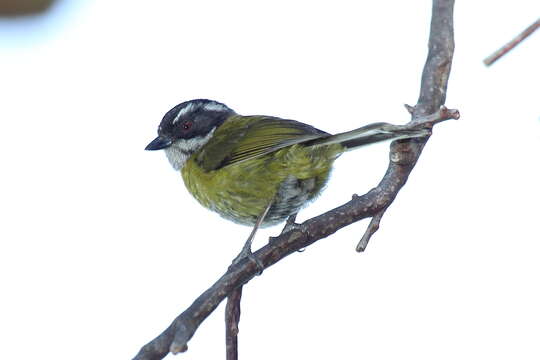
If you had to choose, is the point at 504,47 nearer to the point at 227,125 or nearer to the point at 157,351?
the point at 157,351

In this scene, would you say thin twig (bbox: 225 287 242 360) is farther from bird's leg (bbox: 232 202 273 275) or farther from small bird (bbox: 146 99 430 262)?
small bird (bbox: 146 99 430 262)

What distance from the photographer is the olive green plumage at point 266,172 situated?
4406 mm

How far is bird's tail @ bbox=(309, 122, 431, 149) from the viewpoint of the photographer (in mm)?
3531

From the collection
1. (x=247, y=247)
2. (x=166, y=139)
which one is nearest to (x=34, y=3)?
(x=166, y=139)

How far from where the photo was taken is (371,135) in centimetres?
Result: 395

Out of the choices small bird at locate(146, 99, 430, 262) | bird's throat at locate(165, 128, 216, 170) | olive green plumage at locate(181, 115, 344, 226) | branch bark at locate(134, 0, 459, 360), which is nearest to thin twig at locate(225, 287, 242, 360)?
branch bark at locate(134, 0, 459, 360)

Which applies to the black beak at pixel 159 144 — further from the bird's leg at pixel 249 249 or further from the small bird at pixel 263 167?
the bird's leg at pixel 249 249

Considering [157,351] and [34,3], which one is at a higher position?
[34,3]

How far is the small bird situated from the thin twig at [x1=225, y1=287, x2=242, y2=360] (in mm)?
642

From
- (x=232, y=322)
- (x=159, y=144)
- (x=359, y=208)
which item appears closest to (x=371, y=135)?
(x=359, y=208)

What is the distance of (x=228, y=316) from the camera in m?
3.23

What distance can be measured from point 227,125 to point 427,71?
80.0 inches

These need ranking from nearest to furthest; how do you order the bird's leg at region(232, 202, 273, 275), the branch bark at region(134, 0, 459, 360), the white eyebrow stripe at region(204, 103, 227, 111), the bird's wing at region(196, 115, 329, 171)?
the branch bark at region(134, 0, 459, 360) → the bird's leg at region(232, 202, 273, 275) → the bird's wing at region(196, 115, 329, 171) → the white eyebrow stripe at region(204, 103, 227, 111)

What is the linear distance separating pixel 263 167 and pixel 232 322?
148cm
